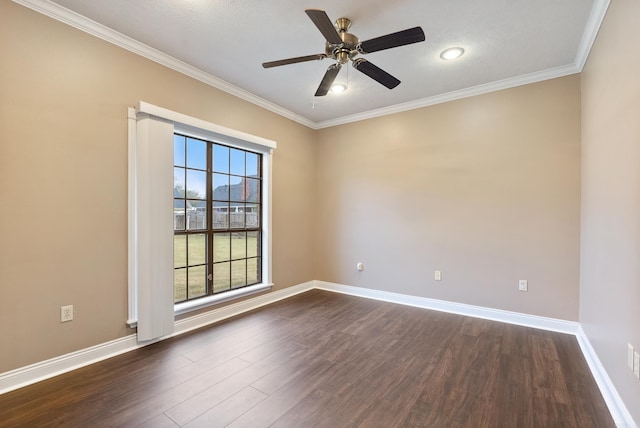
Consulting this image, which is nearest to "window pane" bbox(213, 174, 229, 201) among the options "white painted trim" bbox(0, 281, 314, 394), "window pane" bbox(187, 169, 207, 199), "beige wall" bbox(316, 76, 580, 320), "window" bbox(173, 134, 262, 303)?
"window" bbox(173, 134, 262, 303)

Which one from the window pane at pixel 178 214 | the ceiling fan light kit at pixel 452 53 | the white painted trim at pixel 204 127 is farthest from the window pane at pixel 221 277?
the ceiling fan light kit at pixel 452 53

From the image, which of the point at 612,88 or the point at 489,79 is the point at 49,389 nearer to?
the point at 612,88

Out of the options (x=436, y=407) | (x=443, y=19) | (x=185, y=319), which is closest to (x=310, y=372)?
(x=436, y=407)

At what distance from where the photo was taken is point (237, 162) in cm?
374

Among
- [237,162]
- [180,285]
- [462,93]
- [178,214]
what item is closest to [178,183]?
[178,214]

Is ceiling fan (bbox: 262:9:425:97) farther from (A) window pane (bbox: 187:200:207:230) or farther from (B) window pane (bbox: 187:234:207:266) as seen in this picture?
(B) window pane (bbox: 187:234:207:266)

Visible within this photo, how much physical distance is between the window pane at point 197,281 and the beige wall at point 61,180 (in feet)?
2.38

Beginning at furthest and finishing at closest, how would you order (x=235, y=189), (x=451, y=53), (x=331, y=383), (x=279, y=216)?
(x=279, y=216)
(x=235, y=189)
(x=451, y=53)
(x=331, y=383)

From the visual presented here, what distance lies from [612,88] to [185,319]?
410cm

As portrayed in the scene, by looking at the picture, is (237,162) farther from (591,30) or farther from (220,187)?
(591,30)

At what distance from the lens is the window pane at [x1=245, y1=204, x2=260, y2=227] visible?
3.89 meters

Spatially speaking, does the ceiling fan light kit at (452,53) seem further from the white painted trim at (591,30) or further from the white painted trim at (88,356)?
the white painted trim at (88,356)

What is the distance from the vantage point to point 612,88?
1976mm

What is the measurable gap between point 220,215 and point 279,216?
956mm
